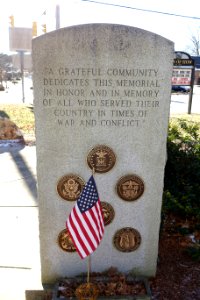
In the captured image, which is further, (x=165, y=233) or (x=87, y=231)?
(x=165, y=233)

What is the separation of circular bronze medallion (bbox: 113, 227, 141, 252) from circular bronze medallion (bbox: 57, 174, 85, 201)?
0.62 m

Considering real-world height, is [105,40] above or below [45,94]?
above

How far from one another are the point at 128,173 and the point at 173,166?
2347mm

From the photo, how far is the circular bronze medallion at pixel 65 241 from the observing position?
331cm

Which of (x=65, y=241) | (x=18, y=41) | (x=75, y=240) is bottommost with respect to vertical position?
(x=65, y=241)

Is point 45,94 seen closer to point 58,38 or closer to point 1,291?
point 58,38

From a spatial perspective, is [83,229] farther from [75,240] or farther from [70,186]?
[70,186]

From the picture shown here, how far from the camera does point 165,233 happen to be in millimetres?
4469

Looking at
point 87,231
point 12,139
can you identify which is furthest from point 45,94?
point 12,139

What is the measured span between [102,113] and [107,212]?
3.22 ft

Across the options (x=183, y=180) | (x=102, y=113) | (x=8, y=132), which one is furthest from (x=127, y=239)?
(x=8, y=132)

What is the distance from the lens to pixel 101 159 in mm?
3064

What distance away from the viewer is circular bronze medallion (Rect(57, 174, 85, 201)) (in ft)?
10.2

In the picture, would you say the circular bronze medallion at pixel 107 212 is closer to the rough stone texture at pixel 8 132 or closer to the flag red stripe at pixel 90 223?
the flag red stripe at pixel 90 223
